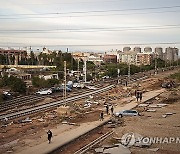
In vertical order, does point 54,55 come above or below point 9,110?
above

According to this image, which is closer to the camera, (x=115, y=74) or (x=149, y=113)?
(x=149, y=113)

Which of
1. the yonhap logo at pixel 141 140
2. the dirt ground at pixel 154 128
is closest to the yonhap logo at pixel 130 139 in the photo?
the yonhap logo at pixel 141 140

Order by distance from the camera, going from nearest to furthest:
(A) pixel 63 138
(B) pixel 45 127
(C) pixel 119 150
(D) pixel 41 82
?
(C) pixel 119 150 → (A) pixel 63 138 → (B) pixel 45 127 → (D) pixel 41 82

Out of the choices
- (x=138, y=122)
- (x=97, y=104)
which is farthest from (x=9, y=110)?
(x=138, y=122)

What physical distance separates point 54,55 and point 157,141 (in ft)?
277

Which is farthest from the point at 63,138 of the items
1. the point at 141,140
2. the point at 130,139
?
the point at 141,140

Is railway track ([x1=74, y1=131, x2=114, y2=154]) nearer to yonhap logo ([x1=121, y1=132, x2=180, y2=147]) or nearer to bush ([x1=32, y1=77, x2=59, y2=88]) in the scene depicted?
yonhap logo ([x1=121, y1=132, x2=180, y2=147])

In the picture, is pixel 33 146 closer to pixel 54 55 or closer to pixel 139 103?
pixel 139 103

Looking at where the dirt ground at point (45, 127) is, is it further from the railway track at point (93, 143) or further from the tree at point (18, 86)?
the tree at point (18, 86)

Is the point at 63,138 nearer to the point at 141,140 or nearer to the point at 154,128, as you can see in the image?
the point at 141,140

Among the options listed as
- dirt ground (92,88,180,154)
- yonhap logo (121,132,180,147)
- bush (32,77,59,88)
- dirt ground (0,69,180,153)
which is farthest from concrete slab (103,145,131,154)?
bush (32,77,59,88)

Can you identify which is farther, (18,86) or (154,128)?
(18,86)

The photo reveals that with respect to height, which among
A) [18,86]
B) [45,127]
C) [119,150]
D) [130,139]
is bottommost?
[45,127]

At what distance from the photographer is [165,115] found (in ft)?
84.6
